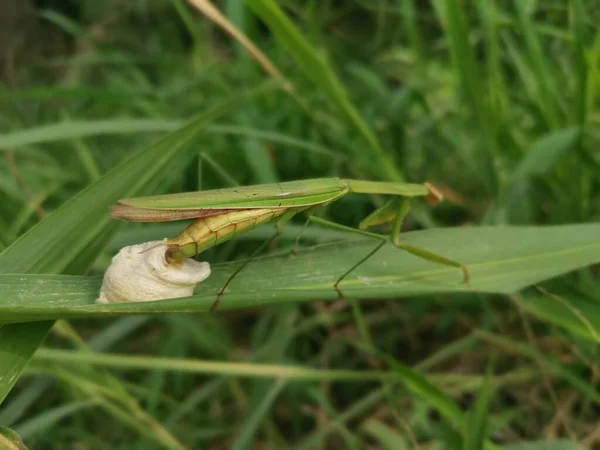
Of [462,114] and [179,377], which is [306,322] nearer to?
[179,377]

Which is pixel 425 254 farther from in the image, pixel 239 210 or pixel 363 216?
pixel 363 216

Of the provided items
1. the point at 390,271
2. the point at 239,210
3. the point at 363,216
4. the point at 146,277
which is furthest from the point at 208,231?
the point at 363,216

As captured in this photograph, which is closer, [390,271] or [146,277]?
[146,277]

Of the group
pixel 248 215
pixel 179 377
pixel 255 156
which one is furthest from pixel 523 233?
pixel 179 377

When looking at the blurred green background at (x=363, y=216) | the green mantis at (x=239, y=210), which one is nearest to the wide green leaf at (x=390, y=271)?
the green mantis at (x=239, y=210)

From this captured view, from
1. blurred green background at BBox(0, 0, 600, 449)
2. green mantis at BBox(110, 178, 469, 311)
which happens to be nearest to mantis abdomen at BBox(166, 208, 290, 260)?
green mantis at BBox(110, 178, 469, 311)
